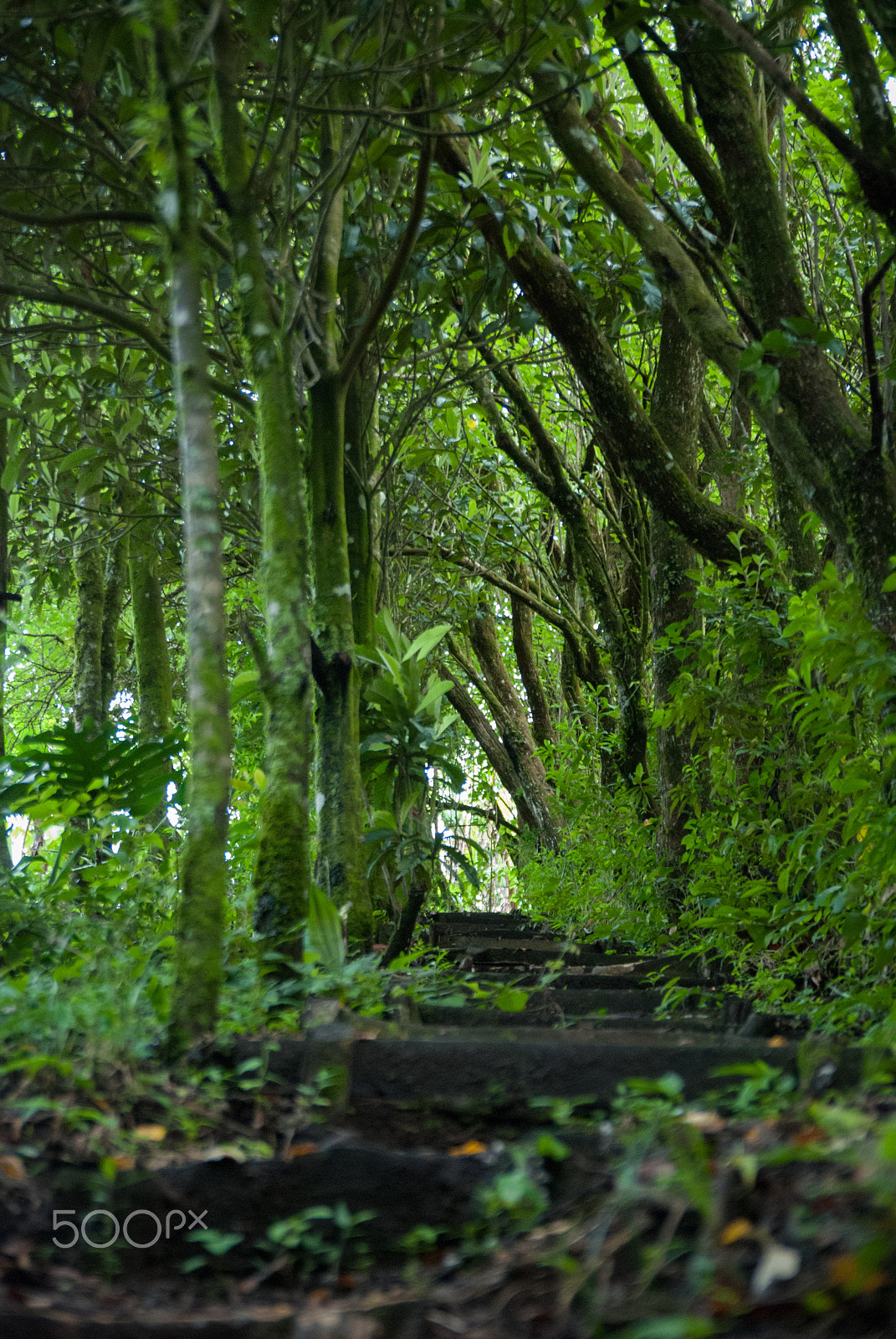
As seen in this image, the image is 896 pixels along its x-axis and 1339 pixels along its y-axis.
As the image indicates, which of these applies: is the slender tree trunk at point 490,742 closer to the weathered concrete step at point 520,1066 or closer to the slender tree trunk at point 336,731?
the slender tree trunk at point 336,731

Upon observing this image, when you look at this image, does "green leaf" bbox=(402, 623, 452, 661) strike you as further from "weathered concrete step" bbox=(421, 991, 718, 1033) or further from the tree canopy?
"weathered concrete step" bbox=(421, 991, 718, 1033)

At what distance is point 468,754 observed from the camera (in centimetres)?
1593

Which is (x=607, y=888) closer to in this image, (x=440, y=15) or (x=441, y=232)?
(x=441, y=232)

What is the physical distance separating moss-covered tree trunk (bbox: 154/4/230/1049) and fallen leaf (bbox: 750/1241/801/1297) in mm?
1210

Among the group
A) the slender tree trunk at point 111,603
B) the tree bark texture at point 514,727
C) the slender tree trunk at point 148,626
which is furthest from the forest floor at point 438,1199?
the tree bark texture at point 514,727

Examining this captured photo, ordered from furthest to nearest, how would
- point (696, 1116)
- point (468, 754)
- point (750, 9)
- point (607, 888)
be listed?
point (468, 754), point (607, 888), point (750, 9), point (696, 1116)

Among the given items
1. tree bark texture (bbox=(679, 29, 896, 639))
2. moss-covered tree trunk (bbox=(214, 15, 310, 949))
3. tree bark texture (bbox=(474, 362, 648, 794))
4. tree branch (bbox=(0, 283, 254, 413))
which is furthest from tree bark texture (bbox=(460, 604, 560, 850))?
moss-covered tree trunk (bbox=(214, 15, 310, 949))

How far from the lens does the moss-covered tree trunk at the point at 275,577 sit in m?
2.64

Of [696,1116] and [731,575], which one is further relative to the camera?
[731,575]

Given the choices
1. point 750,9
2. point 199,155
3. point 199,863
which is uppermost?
point 750,9

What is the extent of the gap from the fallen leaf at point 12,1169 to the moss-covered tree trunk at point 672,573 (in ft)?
13.1

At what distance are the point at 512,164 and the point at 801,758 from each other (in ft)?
9.53

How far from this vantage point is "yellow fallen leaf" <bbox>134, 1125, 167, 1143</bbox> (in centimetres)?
162

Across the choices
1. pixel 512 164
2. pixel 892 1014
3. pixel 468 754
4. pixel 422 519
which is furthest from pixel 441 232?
pixel 468 754
